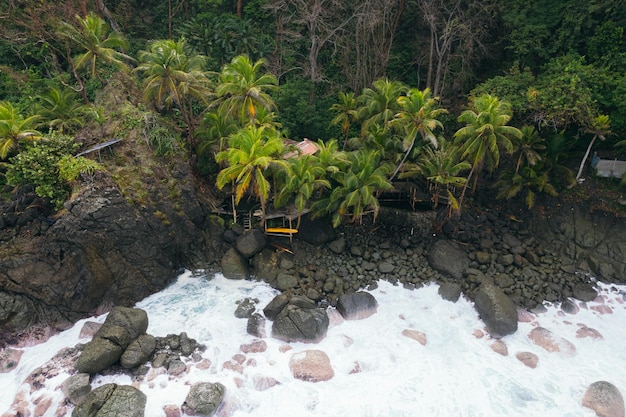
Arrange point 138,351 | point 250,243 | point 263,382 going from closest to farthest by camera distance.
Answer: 1. point 263,382
2. point 138,351
3. point 250,243

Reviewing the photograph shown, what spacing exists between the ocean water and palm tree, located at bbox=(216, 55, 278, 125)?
10342 millimetres

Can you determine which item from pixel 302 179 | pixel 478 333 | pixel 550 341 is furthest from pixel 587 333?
pixel 302 179

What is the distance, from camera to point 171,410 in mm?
15312

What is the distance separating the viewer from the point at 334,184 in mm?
23438

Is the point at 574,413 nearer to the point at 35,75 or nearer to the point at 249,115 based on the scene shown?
the point at 249,115

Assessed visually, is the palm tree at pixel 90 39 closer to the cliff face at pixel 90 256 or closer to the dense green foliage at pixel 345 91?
the dense green foliage at pixel 345 91

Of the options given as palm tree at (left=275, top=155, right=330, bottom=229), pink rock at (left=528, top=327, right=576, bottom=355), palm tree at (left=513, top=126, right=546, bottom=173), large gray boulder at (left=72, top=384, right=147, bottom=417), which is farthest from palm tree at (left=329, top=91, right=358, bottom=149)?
large gray boulder at (left=72, top=384, right=147, bottom=417)

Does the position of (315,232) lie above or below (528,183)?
below

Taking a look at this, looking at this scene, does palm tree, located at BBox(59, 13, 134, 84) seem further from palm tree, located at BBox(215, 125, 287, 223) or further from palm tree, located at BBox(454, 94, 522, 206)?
palm tree, located at BBox(454, 94, 522, 206)

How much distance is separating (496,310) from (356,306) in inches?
277

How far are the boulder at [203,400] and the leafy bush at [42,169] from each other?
39.6ft

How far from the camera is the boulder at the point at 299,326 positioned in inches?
730

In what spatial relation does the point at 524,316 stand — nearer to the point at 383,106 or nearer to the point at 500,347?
the point at 500,347

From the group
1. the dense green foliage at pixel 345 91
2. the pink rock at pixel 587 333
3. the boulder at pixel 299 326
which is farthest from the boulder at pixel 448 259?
the boulder at pixel 299 326
